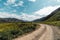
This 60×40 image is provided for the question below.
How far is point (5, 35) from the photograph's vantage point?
80.1ft

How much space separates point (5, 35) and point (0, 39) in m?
1.24

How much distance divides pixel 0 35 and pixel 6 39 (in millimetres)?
909

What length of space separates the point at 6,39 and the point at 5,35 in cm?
85

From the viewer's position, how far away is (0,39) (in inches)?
918

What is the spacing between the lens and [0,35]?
78.6 ft

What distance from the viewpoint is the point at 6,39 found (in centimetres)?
2369

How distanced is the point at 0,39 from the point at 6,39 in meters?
0.75

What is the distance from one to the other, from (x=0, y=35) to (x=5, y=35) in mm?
705
